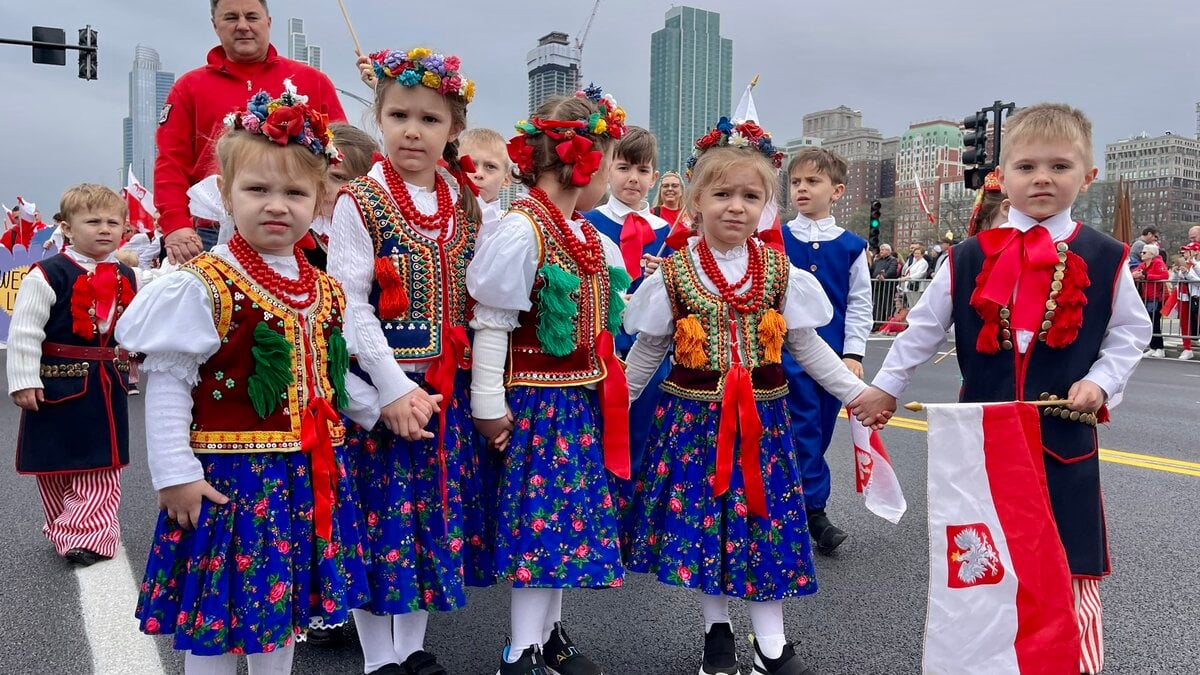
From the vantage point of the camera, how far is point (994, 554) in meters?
2.46

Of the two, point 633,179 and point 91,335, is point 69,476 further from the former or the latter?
point 633,179

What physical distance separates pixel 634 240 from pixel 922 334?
1.54m

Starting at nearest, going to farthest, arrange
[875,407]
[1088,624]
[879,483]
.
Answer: [1088,624], [875,407], [879,483]

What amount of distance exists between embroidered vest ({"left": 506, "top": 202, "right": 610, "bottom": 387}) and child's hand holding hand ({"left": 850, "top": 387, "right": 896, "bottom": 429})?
880 mm

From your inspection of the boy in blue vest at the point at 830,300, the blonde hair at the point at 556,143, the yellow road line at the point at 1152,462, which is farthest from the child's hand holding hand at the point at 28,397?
the yellow road line at the point at 1152,462

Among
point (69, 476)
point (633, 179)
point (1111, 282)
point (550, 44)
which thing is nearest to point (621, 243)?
point (633, 179)

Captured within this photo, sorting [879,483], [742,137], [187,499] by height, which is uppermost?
[742,137]

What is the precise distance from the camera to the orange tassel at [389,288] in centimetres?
255

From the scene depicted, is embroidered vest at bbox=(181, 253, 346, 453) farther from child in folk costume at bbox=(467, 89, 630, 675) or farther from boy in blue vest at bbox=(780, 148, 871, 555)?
boy in blue vest at bbox=(780, 148, 871, 555)

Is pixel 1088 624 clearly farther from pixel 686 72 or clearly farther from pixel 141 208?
pixel 686 72

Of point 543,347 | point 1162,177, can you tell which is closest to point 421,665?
point 543,347

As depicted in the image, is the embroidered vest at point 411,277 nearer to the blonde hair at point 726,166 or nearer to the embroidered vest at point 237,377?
the embroidered vest at point 237,377

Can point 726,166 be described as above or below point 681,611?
above

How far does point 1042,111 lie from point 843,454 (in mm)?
4047
